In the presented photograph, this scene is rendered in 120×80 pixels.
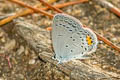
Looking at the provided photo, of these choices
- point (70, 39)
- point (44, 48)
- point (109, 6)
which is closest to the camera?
point (70, 39)

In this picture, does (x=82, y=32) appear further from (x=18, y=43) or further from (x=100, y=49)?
(x=18, y=43)

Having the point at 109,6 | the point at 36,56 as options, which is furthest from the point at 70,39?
the point at 109,6

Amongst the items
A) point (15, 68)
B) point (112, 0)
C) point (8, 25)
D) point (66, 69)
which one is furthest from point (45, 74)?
point (112, 0)

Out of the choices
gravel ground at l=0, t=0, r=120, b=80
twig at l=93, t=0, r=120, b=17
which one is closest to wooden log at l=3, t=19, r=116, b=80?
gravel ground at l=0, t=0, r=120, b=80

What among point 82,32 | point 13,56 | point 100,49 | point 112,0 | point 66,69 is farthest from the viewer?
point 112,0

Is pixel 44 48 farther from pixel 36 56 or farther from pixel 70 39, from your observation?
pixel 70 39

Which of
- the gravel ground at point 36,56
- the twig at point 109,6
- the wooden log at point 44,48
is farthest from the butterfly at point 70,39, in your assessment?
the twig at point 109,6

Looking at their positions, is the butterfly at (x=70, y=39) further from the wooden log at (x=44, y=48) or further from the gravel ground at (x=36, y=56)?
the gravel ground at (x=36, y=56)
